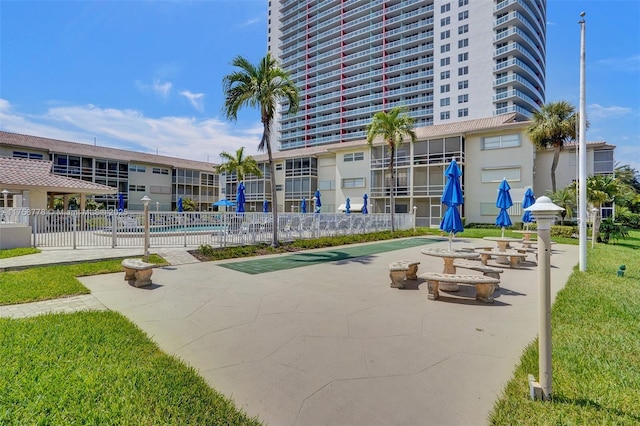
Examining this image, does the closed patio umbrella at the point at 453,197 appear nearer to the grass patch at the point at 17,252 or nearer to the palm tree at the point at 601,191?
the grass patch at the point at 17,252

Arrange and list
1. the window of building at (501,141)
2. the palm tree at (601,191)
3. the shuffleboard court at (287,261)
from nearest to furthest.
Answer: the shuffleboard court at (287,261) → the palm tree at (601,191) → the window of building at (501,141)

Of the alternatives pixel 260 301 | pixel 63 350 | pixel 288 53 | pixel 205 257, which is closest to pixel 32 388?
pixel 63 350

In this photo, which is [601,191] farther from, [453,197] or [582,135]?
[453,197]

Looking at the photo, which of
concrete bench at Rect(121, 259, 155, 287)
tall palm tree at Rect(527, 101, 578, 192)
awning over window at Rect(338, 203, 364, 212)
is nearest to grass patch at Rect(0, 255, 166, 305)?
concrete bench at Rect(121, 259, 155, 287)

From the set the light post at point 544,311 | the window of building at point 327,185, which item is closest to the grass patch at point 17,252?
the light post at point 544,311

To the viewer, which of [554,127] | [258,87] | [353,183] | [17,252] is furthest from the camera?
[353,183]

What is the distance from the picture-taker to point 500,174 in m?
27.5

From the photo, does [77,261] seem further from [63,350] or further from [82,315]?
[63,350]

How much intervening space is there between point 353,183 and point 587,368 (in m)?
32.6

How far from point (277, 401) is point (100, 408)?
1.50 m

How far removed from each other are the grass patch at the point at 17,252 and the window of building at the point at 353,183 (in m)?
28.4

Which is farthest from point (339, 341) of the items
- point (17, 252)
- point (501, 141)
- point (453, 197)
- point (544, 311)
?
point (501, 141)

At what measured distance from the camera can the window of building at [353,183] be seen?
114 ft

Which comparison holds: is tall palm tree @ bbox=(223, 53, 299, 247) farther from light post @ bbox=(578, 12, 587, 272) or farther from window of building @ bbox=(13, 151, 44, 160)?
window of building @ bbox=(13, 151, 44, 160)
